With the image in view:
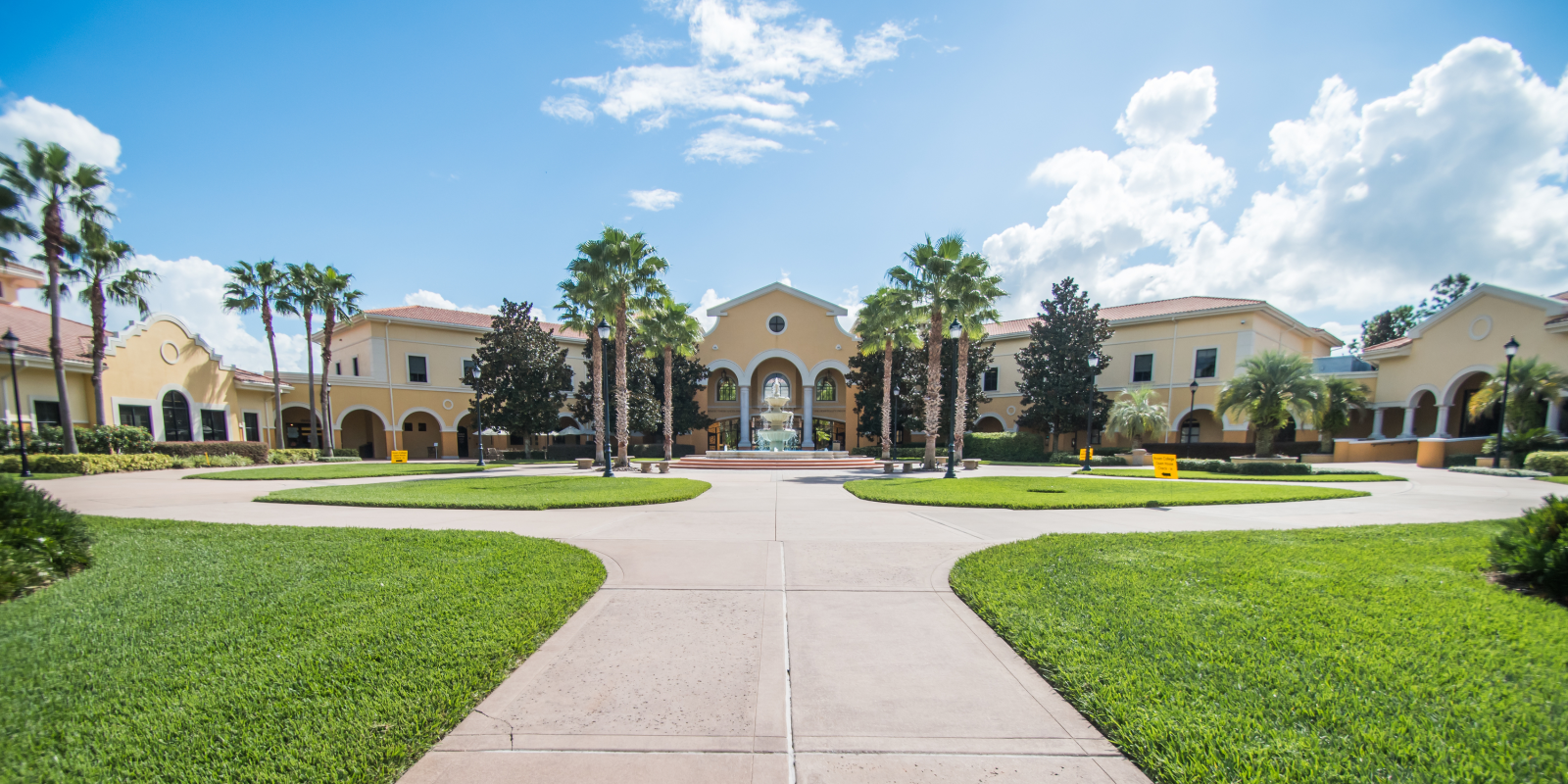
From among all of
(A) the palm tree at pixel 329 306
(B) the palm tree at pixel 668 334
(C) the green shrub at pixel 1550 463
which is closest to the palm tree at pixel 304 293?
(A) the palm tree at pixel 329 306

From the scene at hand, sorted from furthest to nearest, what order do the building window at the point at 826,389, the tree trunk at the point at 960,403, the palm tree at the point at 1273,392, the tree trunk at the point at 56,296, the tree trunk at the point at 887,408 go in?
the building window at the point at 826,389, the tree trunk at the point at 887,408, the tree trunk at the point at 960,403, the palm tree at the point at 1273,392, the tree trunk at the point at 56,296

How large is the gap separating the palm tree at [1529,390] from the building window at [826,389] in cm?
2988

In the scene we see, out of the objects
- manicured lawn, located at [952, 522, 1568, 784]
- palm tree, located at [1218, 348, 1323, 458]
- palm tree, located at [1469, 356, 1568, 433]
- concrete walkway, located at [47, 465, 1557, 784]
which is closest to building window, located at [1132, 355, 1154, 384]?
palm tree, located at [1218, 348, 1323, 458]

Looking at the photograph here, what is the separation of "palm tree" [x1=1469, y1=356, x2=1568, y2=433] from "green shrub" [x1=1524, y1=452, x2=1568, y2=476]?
5.16 meters

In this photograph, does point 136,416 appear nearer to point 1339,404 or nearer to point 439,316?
point 439,316

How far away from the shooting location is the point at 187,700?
2797 millimetres

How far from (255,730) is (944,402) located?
3069cm

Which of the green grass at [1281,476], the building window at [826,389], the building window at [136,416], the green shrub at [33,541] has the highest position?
the building window at [826,389]

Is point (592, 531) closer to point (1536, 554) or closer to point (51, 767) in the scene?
point (51, 767)

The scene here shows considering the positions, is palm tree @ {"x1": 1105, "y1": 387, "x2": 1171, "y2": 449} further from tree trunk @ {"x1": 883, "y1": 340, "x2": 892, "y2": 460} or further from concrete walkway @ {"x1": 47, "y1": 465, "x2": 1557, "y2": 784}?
concrete walkway @ {"x1": 47, "y1": 465, "x2": 1557, "y2": 784}

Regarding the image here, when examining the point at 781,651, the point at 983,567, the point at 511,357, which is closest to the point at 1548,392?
the point at 983,567

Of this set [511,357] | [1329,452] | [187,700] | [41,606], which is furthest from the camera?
[511,357]

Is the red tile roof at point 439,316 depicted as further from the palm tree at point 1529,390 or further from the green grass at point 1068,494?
the palm tree at point 1529,390

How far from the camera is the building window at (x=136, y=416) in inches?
942
